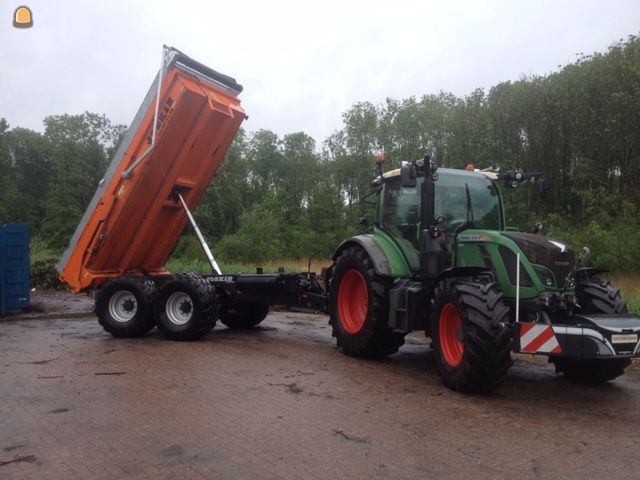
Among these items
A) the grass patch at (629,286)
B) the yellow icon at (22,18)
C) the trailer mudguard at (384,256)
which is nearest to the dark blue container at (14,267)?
the yellow icon at (22,18)

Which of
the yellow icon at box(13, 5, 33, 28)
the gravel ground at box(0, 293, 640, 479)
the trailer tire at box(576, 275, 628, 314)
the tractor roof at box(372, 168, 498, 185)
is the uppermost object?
the yellow icon at box(13, 5, 33, 28)

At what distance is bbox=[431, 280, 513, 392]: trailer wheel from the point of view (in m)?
5.54

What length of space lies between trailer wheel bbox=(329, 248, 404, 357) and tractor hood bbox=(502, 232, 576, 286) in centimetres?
184

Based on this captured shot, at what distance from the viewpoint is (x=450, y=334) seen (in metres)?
6.28

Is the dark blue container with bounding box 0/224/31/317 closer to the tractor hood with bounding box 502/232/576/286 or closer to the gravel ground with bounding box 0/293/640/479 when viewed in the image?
the gravel ground with bounding box 0/293/640/479

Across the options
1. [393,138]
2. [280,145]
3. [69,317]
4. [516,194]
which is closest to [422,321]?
[69,317]

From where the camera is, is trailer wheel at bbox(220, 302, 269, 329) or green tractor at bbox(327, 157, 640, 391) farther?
trailer wheel at bbox(220, 302, 269, 329)

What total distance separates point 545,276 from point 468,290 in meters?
0.92

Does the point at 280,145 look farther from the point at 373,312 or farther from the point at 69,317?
the point at 373,312

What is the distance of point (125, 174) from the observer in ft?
28.7

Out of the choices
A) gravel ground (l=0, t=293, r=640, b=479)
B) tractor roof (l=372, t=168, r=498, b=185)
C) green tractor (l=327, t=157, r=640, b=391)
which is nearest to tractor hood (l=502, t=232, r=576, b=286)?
green tractor (l=327, t=157, r=640, b=391)

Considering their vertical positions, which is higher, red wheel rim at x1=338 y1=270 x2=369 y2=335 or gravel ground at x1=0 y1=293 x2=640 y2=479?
red wheel rim at x1=338 y1=270 x2=369 y2=335

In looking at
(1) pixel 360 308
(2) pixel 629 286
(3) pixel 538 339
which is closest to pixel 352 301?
(1) pixel 360 308

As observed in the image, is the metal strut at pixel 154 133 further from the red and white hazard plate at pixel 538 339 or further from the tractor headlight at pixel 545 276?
the red and white hazard plate at pixel 538 339
